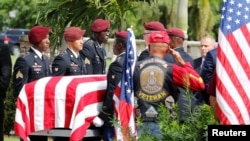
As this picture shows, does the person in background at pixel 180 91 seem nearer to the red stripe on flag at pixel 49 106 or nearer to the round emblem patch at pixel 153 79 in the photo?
the round emblem patch at pixel 153 79

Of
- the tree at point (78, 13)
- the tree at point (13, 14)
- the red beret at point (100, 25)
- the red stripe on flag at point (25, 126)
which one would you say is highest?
the tree at point (13, 14)

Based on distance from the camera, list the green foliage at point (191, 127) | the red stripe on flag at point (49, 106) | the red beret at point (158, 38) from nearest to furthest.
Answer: the green foliage at point (191, 127)
the red beret at point (158, 38)
the red stripe on flag at point (49, 106)

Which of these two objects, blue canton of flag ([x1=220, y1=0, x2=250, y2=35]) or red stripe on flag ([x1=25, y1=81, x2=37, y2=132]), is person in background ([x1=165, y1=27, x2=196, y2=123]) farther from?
red stripe on flag ([x1=25, y1=81, x2=37, y2=132])

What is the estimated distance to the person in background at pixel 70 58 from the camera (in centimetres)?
1038

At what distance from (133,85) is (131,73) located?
11 centimetres

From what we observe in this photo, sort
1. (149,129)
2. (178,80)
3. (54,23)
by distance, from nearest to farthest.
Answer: (149,129) → (178,80) → (54,23)

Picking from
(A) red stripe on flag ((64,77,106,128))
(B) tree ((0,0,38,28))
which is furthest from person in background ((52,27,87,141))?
(B) tree ((0,0,38,28))

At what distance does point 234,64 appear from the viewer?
21.9ft

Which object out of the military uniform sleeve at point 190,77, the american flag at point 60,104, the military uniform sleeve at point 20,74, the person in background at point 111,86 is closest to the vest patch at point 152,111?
the military uniform sleeve at point 190,77

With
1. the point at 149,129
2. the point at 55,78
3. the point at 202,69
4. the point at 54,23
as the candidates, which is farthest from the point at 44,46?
the point at 54,23

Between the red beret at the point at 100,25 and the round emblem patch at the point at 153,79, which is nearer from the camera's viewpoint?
the round emblem patch at the point at 153,79

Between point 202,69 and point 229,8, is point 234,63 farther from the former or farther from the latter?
point 202,69

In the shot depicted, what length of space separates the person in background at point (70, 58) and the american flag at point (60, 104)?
566mm

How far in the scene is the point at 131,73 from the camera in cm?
859
